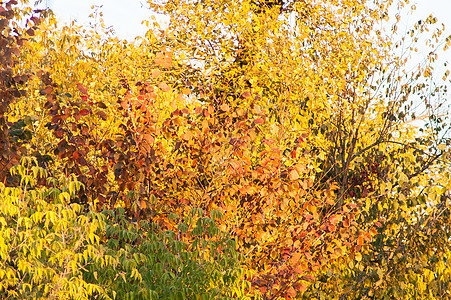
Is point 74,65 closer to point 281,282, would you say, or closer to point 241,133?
point 241,133

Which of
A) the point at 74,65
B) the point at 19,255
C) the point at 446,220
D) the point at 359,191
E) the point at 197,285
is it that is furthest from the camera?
the point at 74,65

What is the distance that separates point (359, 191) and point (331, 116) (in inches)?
47.4

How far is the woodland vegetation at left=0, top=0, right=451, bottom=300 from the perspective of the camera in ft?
15.4

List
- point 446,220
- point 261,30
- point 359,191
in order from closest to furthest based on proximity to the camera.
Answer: point 446,220 < point 359,191 < point 261,30

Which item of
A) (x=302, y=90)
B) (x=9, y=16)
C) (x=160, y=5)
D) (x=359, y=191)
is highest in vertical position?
(x=160, y=5)

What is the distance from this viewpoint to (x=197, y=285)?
4703 mm

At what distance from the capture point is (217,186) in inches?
249

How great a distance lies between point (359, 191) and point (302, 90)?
1723 millimetres

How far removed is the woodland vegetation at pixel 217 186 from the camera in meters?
4.68

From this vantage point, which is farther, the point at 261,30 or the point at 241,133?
the point at 261,30

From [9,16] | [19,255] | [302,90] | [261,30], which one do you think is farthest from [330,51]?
[19,255]

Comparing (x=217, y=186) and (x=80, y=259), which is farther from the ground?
(x=217, y=186)

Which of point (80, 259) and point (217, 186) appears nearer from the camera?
point (80, 259)

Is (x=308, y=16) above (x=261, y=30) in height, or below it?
above
